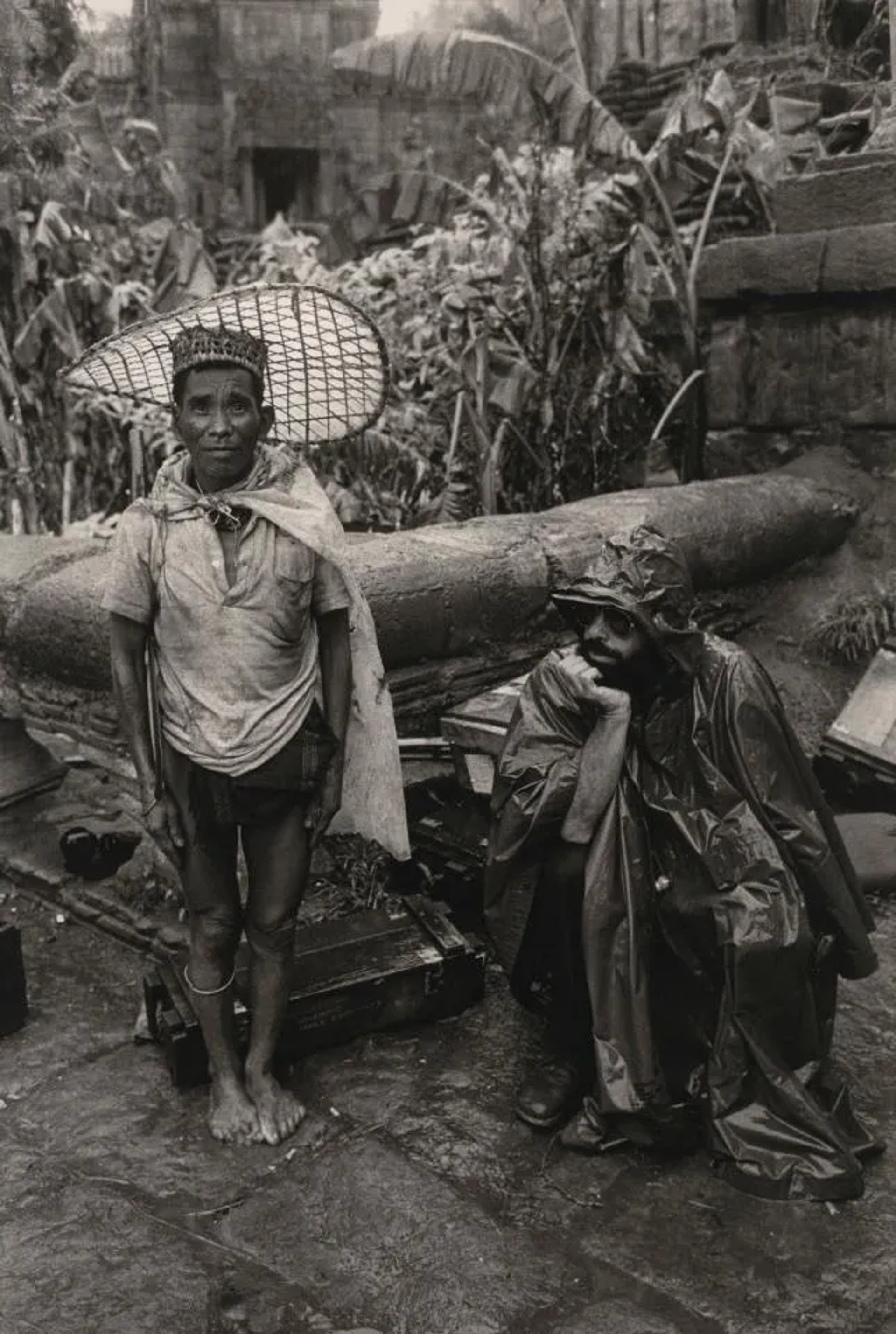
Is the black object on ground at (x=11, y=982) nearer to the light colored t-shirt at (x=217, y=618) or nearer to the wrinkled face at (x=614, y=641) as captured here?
the light colored t-shirt at (x=217, y=618)

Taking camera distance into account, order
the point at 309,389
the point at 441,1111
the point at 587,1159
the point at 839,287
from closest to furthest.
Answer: the point at 587,1159, the point at 441,1111, the point at 309,389, the point at 839,287

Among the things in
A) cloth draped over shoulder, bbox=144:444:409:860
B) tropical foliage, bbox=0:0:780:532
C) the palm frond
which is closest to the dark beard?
cloth draped over shoulder, bbox=144:444:409:860

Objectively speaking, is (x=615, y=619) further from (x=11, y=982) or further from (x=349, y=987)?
(x=11, y=982)

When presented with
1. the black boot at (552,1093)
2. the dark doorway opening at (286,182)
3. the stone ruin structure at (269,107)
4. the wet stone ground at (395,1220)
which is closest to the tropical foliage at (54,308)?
the wet stone ground at (395,1220)

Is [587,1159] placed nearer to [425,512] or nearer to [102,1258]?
[102,1258]

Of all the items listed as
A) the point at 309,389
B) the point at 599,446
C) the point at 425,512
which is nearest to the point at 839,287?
the point at 599,446

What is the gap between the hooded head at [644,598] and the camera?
8.78ft

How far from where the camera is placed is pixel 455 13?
21984 millimetres

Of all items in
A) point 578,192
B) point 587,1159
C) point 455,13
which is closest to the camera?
point 587,1159

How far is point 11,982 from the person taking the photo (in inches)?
130

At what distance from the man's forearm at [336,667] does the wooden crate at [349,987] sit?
2.20 ft

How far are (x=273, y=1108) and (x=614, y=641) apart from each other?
129cm

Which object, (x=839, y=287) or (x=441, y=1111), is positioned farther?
(x=839, y=287)

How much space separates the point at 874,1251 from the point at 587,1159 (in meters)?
0.61
